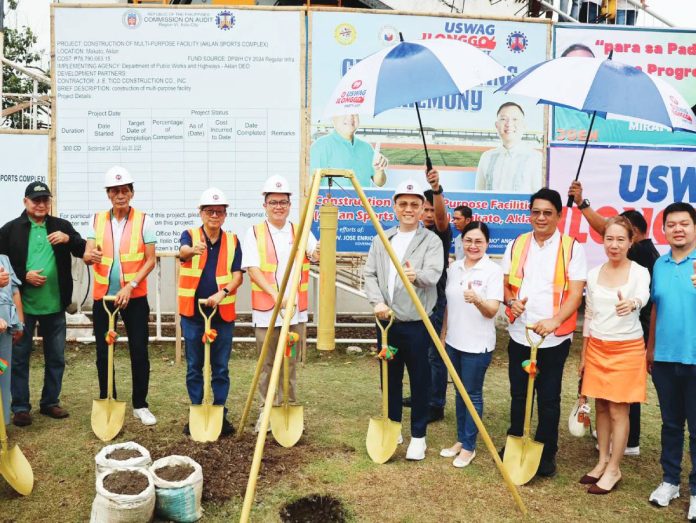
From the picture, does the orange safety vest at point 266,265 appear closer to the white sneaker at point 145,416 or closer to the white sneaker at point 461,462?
the white sneaker at point 145,416

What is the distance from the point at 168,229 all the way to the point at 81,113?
158 cm

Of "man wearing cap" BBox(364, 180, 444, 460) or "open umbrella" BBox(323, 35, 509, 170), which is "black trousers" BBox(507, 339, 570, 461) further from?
"open umbrella" BBox(323, 35, 509, 170)

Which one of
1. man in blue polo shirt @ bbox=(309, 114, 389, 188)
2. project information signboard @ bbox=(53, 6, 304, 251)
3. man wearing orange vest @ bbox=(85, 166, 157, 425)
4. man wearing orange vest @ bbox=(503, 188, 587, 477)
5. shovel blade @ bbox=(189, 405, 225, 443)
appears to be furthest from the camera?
man in blue polo shirt @ bbox=(309, 114, 389, 188)

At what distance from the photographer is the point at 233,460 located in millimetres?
4227

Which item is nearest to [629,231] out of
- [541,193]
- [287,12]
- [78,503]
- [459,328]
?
[541,193]

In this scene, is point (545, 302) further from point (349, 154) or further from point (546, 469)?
point (349, 154)

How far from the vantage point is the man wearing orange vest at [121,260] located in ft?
15.6

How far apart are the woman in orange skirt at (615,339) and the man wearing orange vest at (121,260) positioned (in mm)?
3229

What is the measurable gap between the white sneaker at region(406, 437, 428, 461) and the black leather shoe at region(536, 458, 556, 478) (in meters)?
0.78

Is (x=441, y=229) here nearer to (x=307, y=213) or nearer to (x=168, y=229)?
(x=307, y=213)

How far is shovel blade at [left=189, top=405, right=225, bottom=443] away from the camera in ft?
15.0

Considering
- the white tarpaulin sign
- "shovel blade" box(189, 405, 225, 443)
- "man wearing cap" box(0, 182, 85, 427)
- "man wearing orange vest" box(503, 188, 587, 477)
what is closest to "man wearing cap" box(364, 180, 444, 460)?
"man wearing orange vest" box(503, 188, 587, 477)

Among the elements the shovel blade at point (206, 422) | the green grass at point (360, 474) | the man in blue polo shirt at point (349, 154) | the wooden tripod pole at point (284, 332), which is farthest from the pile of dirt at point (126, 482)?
the man in blue polo shirt at point (349, 154)

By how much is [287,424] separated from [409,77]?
260 cm
